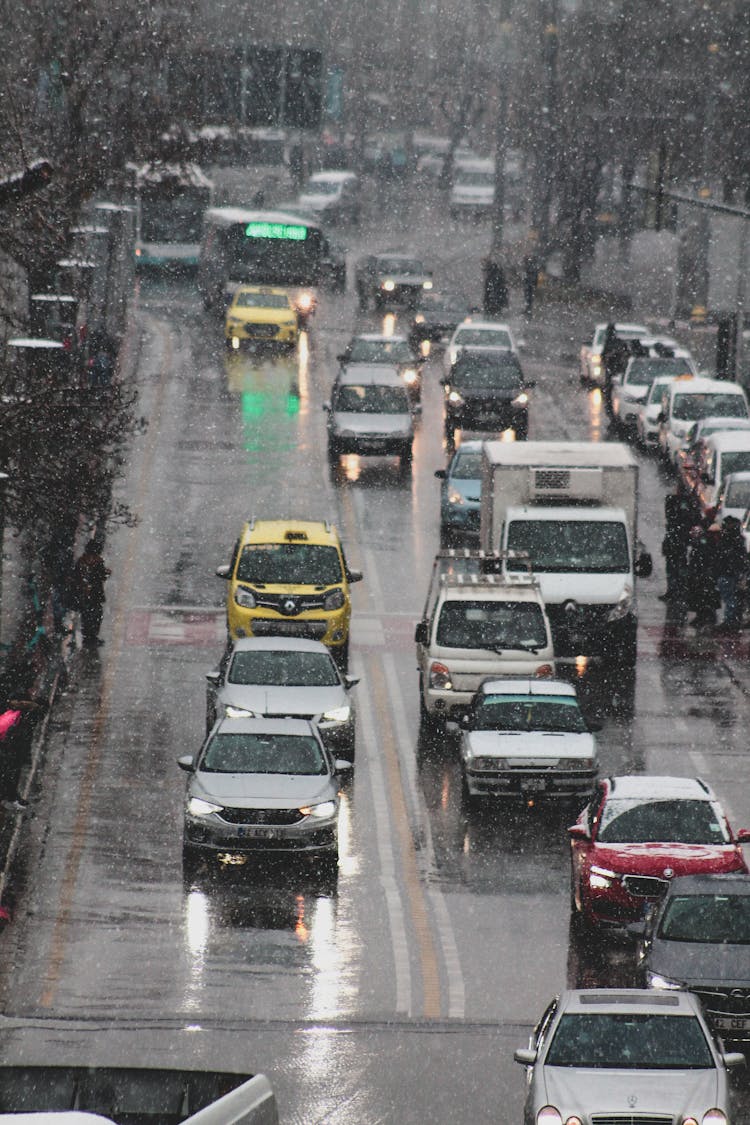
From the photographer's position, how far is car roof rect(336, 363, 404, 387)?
44.3 meters

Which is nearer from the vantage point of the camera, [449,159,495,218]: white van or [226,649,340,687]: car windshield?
[226,649,340,687]: car windshield

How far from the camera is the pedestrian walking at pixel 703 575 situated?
31.9 m

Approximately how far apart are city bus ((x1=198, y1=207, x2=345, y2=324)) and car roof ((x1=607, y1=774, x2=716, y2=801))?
4161 centimetres

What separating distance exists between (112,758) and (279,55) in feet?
196

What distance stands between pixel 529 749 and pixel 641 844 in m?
3.88

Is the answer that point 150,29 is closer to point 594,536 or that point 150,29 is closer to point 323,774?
point 594,536

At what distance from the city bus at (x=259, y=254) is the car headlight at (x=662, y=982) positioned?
151ft

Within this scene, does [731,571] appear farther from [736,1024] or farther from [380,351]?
[380,351]

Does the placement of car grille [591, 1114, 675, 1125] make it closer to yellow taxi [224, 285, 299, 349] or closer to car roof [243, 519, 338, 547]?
car roof [243, 519, 338, 547]

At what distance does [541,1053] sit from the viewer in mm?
14328

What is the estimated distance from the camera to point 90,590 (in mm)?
31000

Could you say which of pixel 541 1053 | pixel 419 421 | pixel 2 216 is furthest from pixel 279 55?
pixel 541 1053

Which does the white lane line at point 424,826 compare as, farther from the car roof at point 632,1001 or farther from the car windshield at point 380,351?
the car windshield at point 380,351

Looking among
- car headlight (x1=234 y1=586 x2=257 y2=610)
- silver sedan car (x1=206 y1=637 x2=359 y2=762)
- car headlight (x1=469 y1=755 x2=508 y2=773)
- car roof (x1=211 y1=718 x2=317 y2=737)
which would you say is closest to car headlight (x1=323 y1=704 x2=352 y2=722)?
silver sedan car (x1=206 y1=637 x2=359 y2=762)
